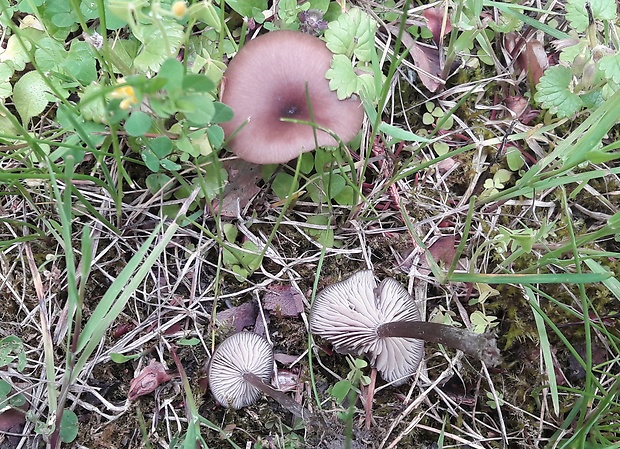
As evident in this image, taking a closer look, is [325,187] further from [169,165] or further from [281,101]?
[169,165]

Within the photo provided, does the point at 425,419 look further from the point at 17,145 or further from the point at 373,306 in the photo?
the point at 17,145

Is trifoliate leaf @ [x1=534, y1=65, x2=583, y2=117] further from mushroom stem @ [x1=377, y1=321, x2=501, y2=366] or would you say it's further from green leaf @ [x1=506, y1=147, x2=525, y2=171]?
mushroom stem @ [x1=377, y1=321, x2=501, y2=366]

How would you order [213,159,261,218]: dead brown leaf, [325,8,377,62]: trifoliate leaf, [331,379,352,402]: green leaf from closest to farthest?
[331,379,352,402]: green leaf
[325,8,377,62]: trifoliate leaf
[213,159,261,218]: dead brown leaf

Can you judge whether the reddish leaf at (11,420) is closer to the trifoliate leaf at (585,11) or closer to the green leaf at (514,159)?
the green leaf at (514,159)

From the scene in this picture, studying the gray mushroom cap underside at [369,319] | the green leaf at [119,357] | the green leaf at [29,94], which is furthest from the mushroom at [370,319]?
the green leaf at [29,94]

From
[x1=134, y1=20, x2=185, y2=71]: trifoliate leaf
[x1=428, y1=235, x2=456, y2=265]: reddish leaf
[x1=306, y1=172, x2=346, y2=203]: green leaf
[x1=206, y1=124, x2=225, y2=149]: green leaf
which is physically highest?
[x1=134, y1=20, x2=185, y2=71]: trifoliate leaf

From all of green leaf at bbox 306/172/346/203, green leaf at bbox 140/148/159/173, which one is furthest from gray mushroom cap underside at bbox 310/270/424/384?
green leaf at bbox 140/148/159/173

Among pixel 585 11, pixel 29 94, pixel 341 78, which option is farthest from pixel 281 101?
pixel 585 11

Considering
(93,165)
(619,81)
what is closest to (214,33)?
(93,165)
